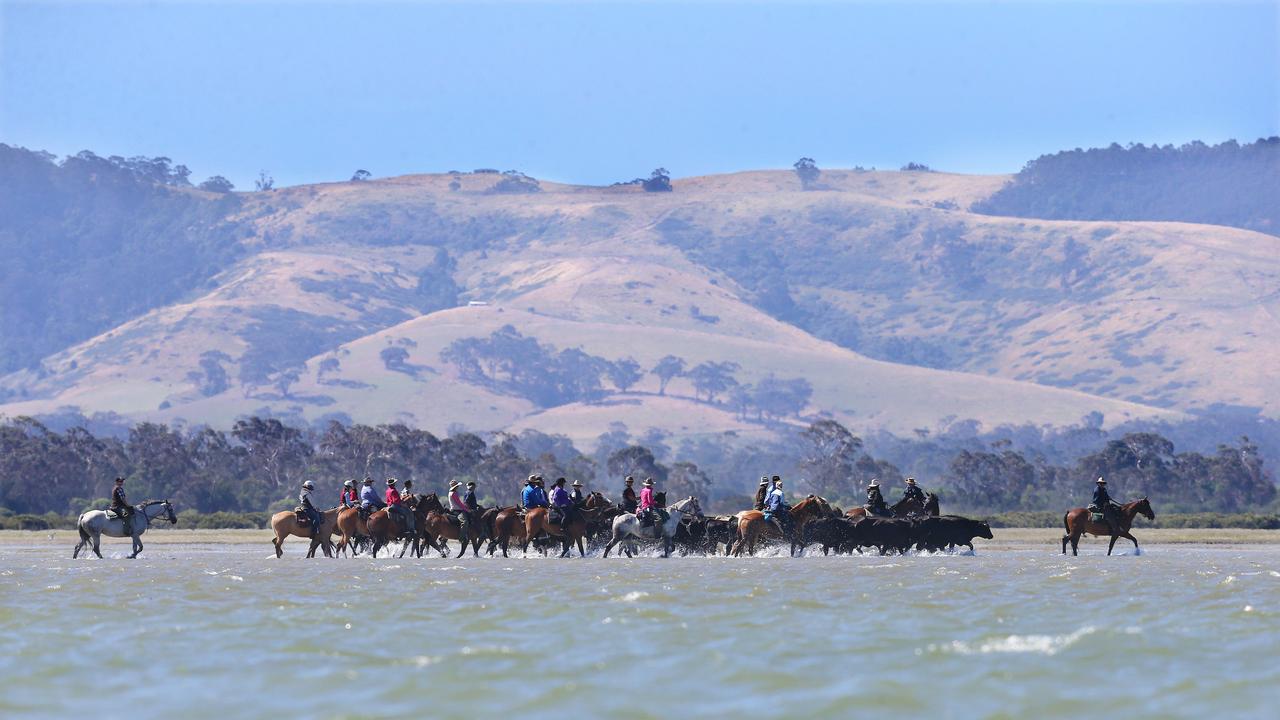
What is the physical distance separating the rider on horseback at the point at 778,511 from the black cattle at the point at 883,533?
172cm

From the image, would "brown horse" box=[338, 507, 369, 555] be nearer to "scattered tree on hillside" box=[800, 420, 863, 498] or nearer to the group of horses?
the group of horses

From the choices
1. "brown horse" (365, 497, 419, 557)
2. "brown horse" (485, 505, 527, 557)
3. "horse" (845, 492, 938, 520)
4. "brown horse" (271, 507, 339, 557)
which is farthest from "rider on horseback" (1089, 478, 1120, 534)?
"brown horse" (271, 507, 339, 557)

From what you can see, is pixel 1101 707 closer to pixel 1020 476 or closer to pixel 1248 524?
pixel 1248 524

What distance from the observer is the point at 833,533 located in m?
42.2

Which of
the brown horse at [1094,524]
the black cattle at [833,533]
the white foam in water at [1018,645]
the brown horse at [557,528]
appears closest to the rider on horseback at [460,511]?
the brown horse at [557,528]

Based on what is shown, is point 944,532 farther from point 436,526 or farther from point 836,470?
point 836,470

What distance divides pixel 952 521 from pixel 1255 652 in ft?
84.9

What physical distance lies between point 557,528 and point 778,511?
16.5ft

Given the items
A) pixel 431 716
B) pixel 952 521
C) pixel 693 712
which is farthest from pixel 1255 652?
pixel 952 521

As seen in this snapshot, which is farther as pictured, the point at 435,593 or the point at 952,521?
the point at 952,521

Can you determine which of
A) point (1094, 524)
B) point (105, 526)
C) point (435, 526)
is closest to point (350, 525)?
point (435, 526)

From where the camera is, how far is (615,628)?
21.3 m

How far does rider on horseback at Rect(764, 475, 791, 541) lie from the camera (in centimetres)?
4153

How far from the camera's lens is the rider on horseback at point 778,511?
41531mm
